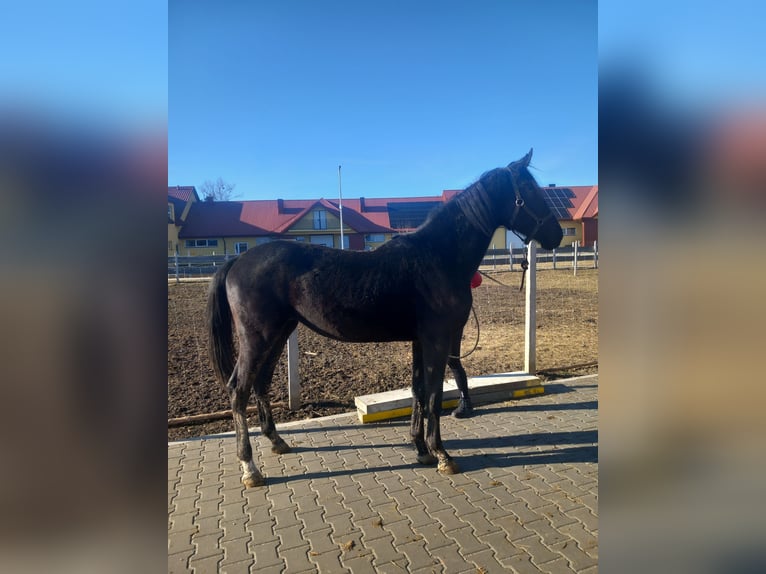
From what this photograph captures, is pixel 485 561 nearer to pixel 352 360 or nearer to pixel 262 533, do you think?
pixel 262 533

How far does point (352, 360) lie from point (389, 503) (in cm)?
370

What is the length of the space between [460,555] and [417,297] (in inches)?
66.1

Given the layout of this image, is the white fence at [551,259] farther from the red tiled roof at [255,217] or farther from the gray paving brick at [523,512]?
the gray paving brick at [523,512]

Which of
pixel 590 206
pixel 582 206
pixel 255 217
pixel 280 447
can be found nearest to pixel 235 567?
pixel 280 447

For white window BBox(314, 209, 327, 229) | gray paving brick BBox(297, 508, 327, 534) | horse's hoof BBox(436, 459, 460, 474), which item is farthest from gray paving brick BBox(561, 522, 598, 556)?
white window BBox(314, 209, 327, 229)

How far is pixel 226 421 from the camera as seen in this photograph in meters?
4.34

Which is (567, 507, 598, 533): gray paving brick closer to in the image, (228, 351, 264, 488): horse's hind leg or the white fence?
(228, 351, 264, 488): horse's hind leg

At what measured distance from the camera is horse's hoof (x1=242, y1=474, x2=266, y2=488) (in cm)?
307

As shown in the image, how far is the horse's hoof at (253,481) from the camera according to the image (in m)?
3.07

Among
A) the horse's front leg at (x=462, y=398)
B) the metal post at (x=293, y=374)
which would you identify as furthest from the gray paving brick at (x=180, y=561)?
the horse's front leg at (x=462, y=398)

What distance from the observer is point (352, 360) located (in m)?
6.46
